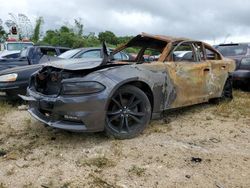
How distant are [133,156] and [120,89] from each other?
963 mm

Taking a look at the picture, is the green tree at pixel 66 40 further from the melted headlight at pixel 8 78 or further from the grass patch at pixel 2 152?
the grass patch at pixel 2 152

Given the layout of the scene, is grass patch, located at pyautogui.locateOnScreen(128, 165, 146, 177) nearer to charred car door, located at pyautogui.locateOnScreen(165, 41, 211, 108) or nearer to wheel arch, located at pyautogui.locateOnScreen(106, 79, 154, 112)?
wheel arch, located at pyautogui.locateOnScreen(106, 79, 154, 112)

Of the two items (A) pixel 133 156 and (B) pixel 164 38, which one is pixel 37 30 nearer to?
(B) pixel 164 38

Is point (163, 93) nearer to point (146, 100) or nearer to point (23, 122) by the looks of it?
point (146, 100)

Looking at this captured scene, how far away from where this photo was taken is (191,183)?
3.55m

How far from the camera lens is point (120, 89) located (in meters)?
4.69

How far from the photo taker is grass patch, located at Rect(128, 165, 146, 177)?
3744 mm

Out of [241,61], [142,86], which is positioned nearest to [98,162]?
[142,86]

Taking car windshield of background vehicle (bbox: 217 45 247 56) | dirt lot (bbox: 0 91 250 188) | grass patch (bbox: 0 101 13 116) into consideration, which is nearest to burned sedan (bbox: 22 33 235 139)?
dirt lot (bbox: 0 91 250 188)

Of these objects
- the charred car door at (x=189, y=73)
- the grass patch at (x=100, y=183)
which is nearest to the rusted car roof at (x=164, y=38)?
the charred car door at (x=189, y=73)

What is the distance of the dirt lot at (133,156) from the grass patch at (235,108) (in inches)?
19.3

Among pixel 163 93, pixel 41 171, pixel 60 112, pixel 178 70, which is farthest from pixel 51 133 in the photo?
pixel 178 70

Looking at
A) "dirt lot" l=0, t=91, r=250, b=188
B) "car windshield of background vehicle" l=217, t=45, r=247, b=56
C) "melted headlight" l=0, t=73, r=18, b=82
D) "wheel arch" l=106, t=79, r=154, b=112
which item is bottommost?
"dirt lot" l=0, t=91, r=250, b=188

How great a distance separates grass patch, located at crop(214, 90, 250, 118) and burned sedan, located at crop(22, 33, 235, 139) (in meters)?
0.56
